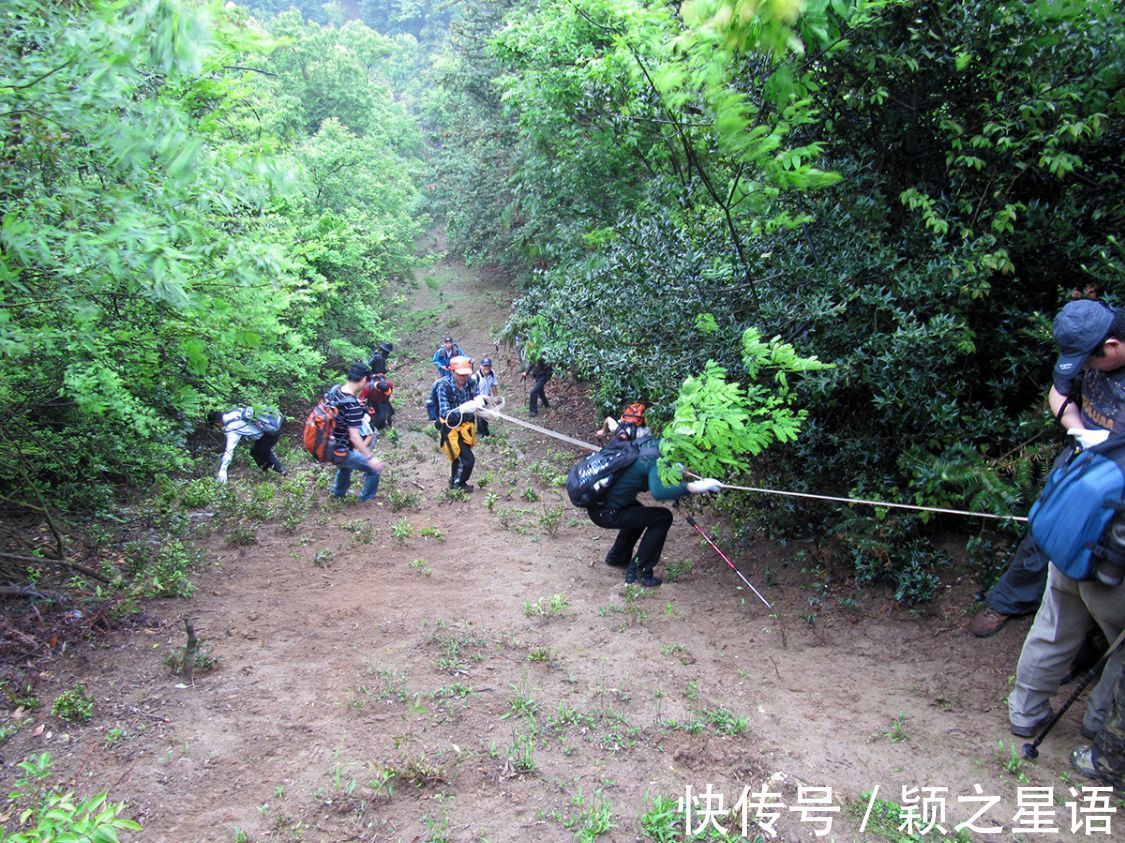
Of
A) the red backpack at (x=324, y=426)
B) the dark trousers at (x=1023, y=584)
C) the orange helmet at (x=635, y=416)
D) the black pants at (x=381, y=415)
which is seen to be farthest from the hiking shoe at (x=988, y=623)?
the black pants at (x=381, y=415)

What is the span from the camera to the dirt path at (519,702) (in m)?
3.82

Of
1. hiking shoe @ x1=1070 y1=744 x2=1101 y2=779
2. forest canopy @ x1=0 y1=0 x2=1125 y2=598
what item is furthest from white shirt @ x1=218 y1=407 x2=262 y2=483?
hiking shoe @ x1=1070 y1=744 x2=1101 y2=779

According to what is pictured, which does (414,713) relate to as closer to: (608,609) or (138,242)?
(608,609)

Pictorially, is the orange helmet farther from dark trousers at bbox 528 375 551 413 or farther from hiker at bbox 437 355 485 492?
dark trousers at bbox 528 375 551 413

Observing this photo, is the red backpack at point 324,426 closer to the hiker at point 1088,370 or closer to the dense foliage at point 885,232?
the dense foliage at point 885,232

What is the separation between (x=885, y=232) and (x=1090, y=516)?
3157mm

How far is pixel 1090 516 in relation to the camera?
3.62m

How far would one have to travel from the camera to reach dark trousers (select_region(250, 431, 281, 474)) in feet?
33.1

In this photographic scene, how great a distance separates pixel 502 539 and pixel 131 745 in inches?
171

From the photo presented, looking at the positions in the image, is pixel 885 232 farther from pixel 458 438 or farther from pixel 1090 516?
pixel 458 438

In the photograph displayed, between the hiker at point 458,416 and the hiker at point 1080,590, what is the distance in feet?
21.0

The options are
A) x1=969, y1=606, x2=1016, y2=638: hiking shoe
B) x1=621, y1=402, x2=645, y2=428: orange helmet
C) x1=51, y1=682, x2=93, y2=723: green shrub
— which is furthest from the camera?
x1=621, y1=402, x2=645, y2=428: orange helmet

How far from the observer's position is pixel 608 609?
6250mm

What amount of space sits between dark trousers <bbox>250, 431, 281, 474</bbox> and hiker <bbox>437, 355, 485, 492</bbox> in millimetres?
2620
